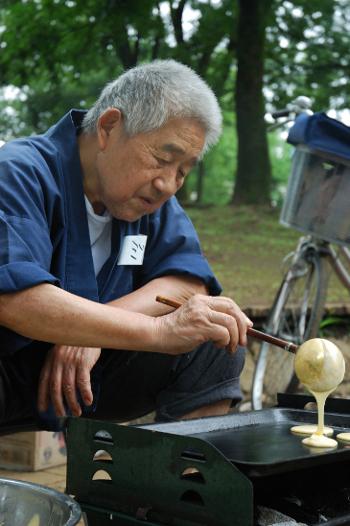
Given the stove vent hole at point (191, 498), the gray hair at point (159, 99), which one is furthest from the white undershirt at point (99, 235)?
the stove vent hole at point (191, 498)

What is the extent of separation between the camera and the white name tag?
2609 millimetres

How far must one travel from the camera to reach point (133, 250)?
263cm

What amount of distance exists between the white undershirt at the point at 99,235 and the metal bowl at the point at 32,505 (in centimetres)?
100

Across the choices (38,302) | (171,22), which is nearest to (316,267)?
(38,302)

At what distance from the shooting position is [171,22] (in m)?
10.6

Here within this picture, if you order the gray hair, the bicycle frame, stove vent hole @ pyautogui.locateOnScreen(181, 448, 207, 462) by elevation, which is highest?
the gray hair

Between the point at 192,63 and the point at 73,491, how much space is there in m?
8.81

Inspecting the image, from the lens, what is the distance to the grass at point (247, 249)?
255 inches

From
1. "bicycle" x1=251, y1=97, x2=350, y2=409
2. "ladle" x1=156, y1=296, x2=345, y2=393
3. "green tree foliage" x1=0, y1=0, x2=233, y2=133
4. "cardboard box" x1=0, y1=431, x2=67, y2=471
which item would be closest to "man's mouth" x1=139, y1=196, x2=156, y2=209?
"ladle" x1=156, y1=296, x2=345, y2=393

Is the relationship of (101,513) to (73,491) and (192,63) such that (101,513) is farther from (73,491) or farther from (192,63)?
(192,63)

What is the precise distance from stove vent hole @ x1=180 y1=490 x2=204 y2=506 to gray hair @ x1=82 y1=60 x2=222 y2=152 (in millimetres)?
1042

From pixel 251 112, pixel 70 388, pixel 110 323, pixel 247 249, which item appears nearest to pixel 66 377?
pixel 70 388

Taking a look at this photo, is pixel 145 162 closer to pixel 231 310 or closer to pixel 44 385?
pixel 231 310

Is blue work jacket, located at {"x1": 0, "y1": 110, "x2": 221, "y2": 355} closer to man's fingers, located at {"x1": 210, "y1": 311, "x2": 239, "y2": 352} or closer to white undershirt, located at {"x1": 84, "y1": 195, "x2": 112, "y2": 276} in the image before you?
white undershirt, located at {"x1": 84, "y1": 195, "x2": 112, "y2": 276}
